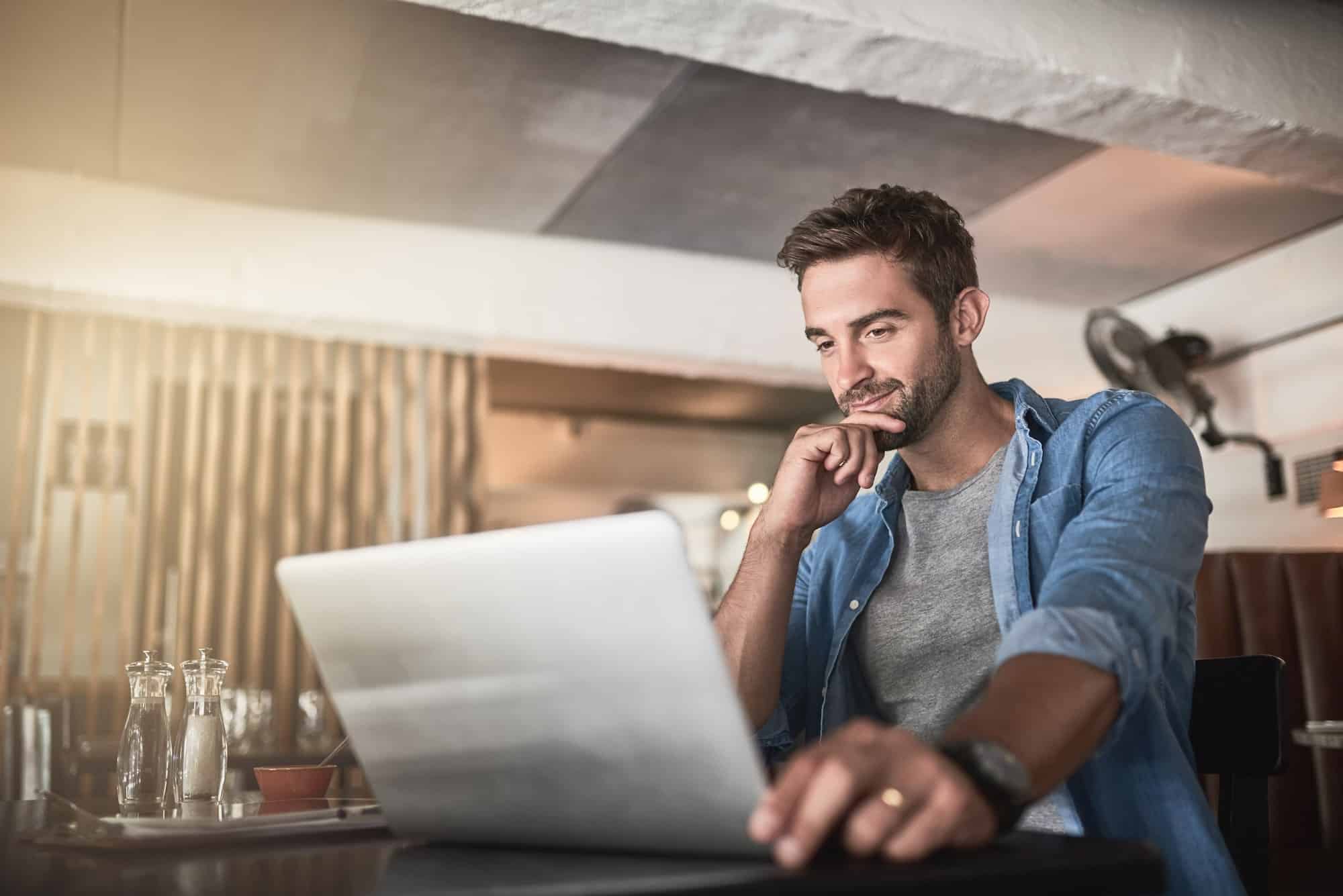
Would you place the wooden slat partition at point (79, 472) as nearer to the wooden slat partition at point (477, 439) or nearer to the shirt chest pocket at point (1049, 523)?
the wooden slat partition at point (477, 439)

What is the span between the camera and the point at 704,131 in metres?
3.64

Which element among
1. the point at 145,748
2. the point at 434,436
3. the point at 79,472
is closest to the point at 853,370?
the point at 145,748

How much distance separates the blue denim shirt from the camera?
95 cm

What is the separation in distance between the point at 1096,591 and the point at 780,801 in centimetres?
47

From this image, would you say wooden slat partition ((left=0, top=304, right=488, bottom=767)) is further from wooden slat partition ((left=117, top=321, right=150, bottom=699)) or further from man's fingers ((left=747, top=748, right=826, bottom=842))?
man's fingers ((left=747, top=748, right=826, bottom=842))

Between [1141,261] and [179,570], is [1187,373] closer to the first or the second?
[1141,261]

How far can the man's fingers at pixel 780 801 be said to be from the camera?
23.7 inches

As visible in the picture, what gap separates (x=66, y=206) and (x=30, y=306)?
0.39 meters

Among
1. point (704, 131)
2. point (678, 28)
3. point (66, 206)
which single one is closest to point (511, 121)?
point (704, 131)

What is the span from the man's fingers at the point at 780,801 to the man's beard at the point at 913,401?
101 cm

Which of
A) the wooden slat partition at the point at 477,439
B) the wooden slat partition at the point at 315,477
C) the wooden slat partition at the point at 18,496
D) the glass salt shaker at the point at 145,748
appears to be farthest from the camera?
the wooden slat partition at the point at 477,439

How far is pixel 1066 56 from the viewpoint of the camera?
8.98 feet

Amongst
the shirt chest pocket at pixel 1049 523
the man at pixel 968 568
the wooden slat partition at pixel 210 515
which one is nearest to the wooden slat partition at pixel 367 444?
the wooden slat partition at pixel 210 515

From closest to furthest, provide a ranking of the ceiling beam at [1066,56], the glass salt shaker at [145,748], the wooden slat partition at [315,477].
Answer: the glass salt shaker at [145,748] < the ceiling beam at [1066,56] < the wooden slat partition at [315,477]
